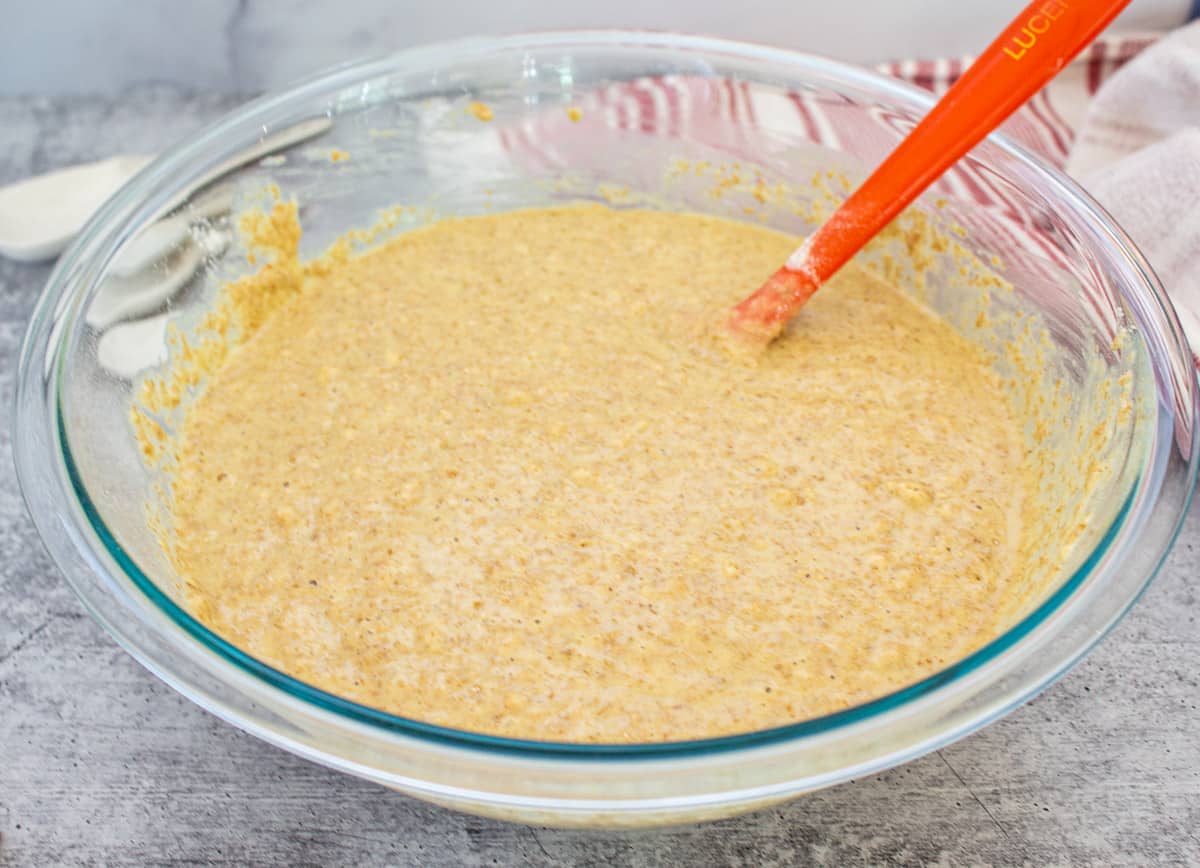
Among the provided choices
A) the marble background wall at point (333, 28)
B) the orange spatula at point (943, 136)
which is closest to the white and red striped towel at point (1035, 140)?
the orange spatula at point (943, 136)

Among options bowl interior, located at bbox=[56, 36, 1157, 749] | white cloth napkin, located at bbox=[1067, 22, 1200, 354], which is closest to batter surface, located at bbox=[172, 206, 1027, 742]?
bowl interior, located at bbox=[56, 36, 1157, 749]

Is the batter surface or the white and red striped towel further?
the white and red striped towel

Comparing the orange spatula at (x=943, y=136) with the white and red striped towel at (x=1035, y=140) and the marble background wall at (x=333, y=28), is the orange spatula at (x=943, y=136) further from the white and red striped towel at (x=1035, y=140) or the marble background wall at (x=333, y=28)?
the marble background wall at (x=333, y=28)

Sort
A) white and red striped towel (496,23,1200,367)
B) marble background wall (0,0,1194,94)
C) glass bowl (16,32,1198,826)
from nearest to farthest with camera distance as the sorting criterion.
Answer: glass bowl (16,32,1198,826)
white and red striped towel (496,23,1200,367)
marble background wall (0,0,1194,94)

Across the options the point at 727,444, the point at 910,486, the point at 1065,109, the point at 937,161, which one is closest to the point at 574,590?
the point at 727,444

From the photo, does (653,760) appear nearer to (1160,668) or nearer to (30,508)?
(30,508)

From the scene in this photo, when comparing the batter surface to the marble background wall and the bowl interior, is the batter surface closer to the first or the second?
the bowl interior

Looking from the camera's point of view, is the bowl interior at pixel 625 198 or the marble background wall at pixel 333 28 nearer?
the bowl interior at pixel 625 198
